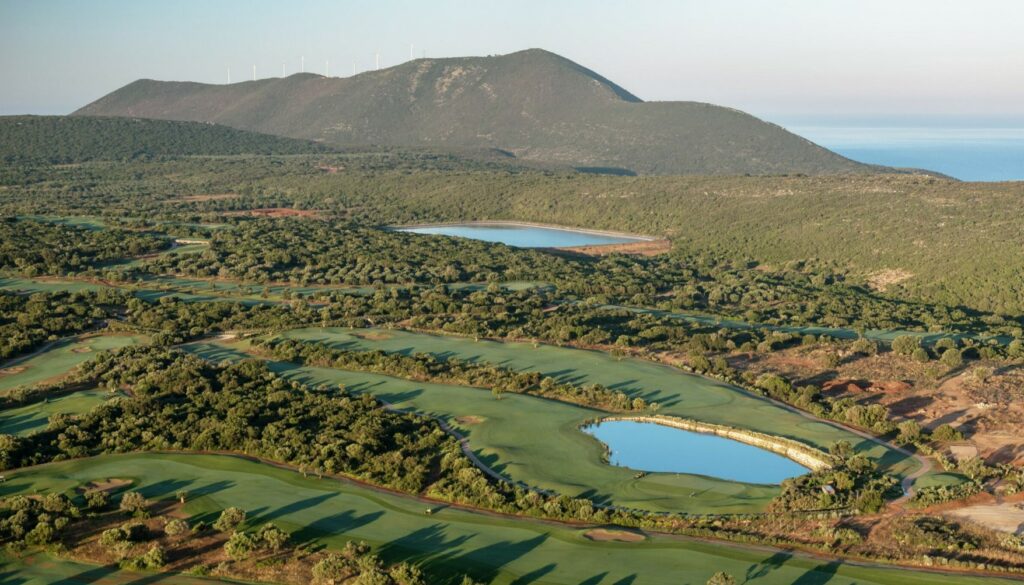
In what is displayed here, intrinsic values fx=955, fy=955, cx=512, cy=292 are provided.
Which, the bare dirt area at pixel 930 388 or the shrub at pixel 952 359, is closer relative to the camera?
the bare dirt area at pixel 930 388

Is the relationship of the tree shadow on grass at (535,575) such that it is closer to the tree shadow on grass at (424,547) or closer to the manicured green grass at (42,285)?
the tree shadow on grass at (424,547)

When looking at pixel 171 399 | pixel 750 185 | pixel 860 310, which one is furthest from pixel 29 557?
pixel 750 185

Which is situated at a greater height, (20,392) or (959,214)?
(959,214)

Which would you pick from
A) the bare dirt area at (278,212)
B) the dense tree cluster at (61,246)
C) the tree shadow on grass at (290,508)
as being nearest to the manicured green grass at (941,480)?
the tree shadow on grass at (290,508)

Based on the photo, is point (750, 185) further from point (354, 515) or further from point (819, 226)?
point (354, 515)

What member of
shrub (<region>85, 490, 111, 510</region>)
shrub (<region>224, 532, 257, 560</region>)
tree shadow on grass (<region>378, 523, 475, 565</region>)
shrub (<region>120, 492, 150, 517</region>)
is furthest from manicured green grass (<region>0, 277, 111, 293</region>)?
tree shadow on grass (<region>378, 523, 475, 565</region>)

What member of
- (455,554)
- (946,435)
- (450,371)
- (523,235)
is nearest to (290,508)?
(455,554)
